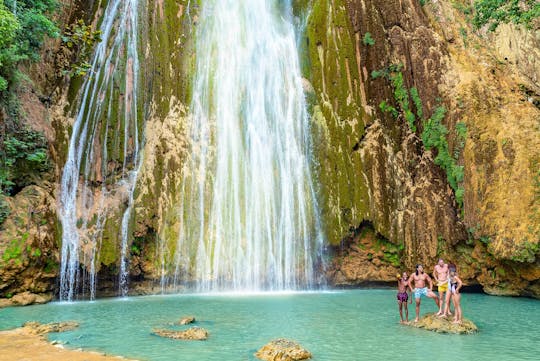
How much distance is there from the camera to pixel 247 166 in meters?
18.1

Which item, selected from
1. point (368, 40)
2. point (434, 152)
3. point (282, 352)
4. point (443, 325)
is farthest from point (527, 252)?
point (282, 352)

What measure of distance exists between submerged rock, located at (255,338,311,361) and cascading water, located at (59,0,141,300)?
31.7ft

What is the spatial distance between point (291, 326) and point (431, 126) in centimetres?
1221

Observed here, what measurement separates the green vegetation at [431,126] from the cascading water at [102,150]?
10.2 metres

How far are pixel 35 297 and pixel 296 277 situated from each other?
840 cm

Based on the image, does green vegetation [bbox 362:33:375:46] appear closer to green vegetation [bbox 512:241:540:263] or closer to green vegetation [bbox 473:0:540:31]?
green vegetation [bbox 473:0:540:31]

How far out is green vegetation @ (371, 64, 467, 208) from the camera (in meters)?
17.8

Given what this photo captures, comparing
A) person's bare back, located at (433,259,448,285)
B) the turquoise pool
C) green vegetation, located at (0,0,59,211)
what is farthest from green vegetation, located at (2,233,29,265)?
person's bare back, located at (433,259,448,285)

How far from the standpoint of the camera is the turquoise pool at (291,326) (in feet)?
24.8

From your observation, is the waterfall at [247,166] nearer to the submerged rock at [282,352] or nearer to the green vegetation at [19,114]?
the green vegetation at [19,114]

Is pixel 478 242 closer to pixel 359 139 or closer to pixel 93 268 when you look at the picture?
pixel 359 139

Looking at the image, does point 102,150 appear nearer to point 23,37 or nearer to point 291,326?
point 23,37

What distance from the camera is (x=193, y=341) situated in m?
8.30

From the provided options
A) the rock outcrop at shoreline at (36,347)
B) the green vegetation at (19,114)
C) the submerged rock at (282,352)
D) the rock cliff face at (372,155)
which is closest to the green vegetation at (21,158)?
the green vegetation at (19,114)
